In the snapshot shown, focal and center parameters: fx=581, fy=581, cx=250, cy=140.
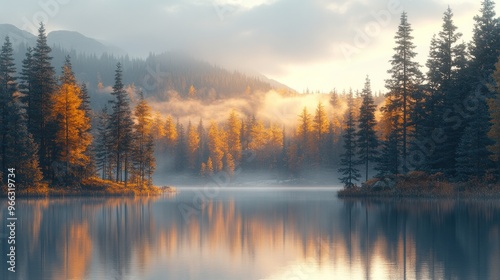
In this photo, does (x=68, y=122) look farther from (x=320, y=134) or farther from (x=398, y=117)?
(x=320, y=134)

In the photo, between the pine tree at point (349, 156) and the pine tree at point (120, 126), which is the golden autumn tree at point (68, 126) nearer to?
the pine tree at point (120, 126)

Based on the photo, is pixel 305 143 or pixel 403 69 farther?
pixel 305 143

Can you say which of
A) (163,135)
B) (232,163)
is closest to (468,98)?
(232,163)

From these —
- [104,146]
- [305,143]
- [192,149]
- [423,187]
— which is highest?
[305,143]

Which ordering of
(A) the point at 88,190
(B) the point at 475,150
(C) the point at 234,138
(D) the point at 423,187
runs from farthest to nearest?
(C) the point at 234,138
(A) the point at 88,190
(D) the point at 423,187
(B) the point at 475,150

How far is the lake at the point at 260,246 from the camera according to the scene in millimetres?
18875

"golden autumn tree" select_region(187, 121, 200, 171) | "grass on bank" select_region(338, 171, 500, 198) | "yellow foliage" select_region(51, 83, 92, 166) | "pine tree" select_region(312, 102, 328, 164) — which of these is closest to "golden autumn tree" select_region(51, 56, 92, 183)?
"yellow foliage" select_region(51, 83, 92, 166)

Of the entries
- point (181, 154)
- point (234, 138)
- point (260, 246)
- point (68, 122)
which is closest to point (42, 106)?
point (68, 122)

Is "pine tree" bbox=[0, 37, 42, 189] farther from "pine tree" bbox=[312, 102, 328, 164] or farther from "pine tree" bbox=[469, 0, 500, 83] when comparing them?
"pine tree" bbox=[312, 102, 328, 164]

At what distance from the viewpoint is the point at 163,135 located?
172 meters

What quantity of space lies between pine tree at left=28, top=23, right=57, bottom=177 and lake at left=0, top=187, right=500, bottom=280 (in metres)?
32.7

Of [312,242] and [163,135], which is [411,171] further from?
[163,135]

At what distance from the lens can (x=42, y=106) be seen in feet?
237

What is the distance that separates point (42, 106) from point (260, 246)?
54.2 meters
